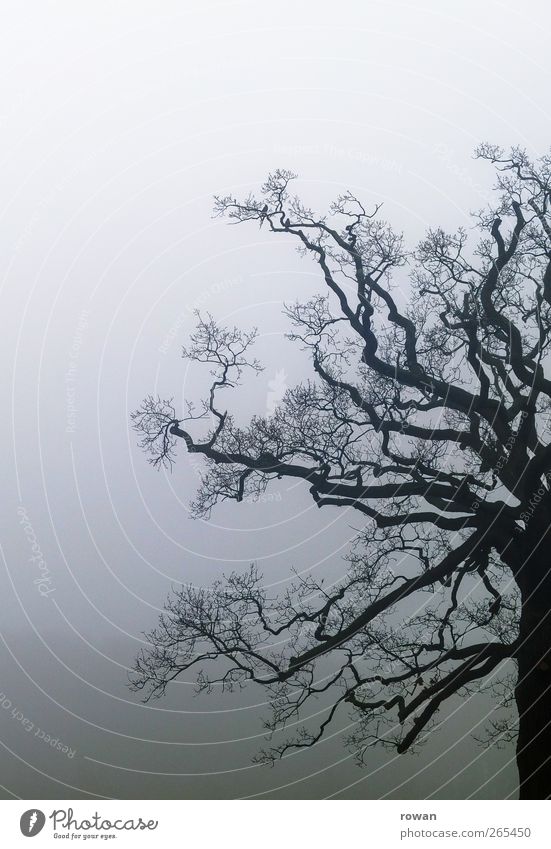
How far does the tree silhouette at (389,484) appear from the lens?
7.11 ft

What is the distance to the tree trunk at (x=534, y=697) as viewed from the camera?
216 centimetres

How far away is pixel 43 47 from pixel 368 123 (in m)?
0.85

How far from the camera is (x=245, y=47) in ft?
7.36

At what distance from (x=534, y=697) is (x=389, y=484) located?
64 cm

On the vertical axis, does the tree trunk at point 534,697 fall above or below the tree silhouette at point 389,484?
below

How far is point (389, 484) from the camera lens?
2.20 metres

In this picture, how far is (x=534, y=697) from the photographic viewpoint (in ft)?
7.14

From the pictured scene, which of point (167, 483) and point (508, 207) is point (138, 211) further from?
point (508, 207)

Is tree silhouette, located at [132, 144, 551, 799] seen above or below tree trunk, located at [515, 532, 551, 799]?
above

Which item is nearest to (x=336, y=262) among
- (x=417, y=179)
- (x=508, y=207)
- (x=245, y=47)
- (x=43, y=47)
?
(x=417, y=179)

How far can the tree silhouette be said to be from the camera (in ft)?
7.11

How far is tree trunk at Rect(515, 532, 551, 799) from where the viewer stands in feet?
7.08

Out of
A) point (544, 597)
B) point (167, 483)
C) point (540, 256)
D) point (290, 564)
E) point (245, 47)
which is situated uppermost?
point (245, 47)

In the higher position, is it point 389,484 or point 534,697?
point 389,484
